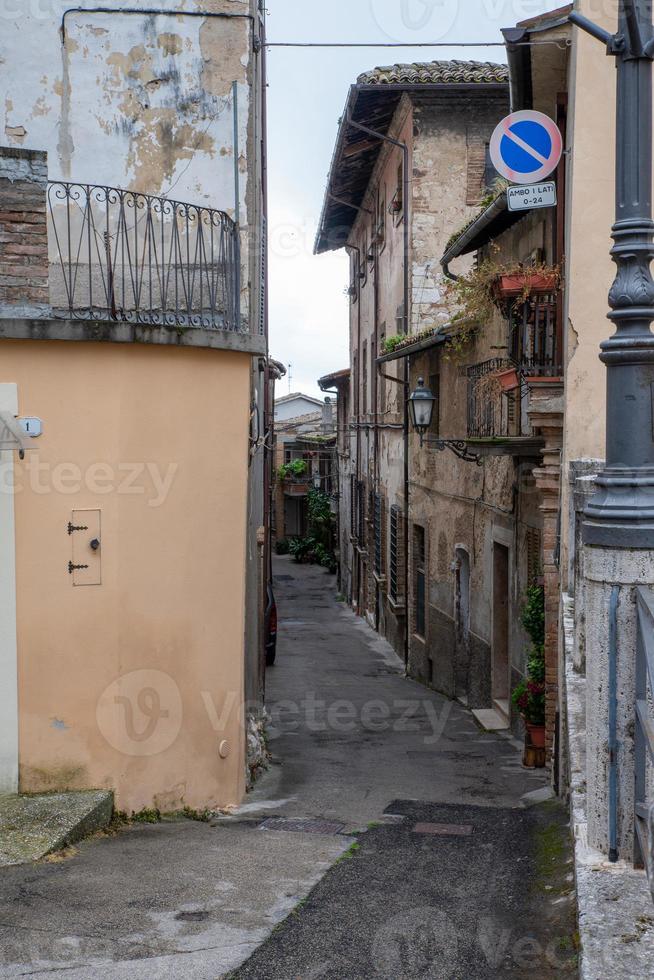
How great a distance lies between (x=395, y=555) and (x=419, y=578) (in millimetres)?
1736

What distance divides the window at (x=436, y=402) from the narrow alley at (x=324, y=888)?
23.2 ft

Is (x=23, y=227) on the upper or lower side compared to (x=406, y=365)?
lower

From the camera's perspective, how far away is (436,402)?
52.6ft

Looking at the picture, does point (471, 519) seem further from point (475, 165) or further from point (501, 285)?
point (475, 165)

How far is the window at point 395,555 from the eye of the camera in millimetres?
18859

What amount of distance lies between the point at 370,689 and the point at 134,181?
29.3 feet

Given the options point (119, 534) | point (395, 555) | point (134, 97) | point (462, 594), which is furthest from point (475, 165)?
point (119, 534)

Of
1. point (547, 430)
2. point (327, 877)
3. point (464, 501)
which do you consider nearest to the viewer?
point (327, 877)

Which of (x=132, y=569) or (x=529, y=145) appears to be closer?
(x=132, y=569)

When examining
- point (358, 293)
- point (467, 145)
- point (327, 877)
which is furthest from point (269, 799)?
point (358, 293)

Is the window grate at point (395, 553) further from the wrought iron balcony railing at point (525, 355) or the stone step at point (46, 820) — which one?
the stone step at point (46, 820)

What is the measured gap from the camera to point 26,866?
563 cm

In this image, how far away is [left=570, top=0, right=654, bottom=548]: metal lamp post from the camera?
10.7 ft

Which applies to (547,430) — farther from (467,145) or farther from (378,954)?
(467,145)
